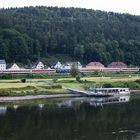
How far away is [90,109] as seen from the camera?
164 feet

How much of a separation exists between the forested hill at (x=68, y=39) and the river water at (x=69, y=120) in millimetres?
58178

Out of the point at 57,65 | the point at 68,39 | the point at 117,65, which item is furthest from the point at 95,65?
the point at 68,39

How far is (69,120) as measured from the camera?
41656mm

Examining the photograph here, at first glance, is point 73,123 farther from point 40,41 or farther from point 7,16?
point 7,16

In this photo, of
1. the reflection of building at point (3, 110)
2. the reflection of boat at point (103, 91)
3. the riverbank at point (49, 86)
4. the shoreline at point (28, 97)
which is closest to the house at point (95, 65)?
the riverbank at point (49, 86)

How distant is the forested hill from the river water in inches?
2290

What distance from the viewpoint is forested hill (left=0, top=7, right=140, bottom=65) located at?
113750 mm

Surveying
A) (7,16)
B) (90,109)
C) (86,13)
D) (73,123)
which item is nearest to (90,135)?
(73,123)

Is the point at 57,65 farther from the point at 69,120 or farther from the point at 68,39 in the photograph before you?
the point at 69,120

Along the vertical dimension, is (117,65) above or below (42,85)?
above

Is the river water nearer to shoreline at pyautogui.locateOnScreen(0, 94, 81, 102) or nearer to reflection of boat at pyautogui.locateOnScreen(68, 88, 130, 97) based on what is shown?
shoreline at pyautogui.locateOnScreen(0, 94, 81, 102)

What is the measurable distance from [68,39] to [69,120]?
8553 centimetres

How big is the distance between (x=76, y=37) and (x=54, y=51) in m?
8.06

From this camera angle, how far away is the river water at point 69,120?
A: 113ft
